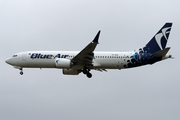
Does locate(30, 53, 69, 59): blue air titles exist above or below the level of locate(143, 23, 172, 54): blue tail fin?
below

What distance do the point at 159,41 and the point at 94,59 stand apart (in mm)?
10837

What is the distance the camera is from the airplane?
50.6m

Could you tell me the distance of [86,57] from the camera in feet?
165

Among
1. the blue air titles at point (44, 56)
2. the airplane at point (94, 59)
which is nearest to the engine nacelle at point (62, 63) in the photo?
the airplane at point (94, 59)

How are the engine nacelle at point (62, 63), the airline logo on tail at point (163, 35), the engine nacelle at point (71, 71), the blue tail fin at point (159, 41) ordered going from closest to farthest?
the engine nacelle at point (62, 63)
the blue tail fin at point (159, 41)
the airline logo on tail at point (163, 35)
the engine nacelle at point (71, 71)

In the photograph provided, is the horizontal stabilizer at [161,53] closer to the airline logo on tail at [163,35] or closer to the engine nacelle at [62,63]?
the airline logo on tail at [163,35]

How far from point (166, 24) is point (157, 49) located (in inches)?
183

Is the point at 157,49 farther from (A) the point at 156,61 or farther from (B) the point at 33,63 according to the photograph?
(B) the point at 33,63

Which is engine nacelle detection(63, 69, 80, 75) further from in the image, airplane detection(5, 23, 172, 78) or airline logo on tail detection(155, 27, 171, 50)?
airline logo on tail detection(155, 27, 171, 50)

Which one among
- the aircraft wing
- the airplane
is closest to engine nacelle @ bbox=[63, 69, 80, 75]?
the airplane

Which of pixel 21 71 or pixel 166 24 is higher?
pixel 166 24

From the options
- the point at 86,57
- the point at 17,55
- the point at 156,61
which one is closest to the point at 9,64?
the point at 17,55

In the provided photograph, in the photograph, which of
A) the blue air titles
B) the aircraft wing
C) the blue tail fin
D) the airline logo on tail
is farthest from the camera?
the airline logo on tail

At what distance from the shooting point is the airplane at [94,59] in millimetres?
50594
